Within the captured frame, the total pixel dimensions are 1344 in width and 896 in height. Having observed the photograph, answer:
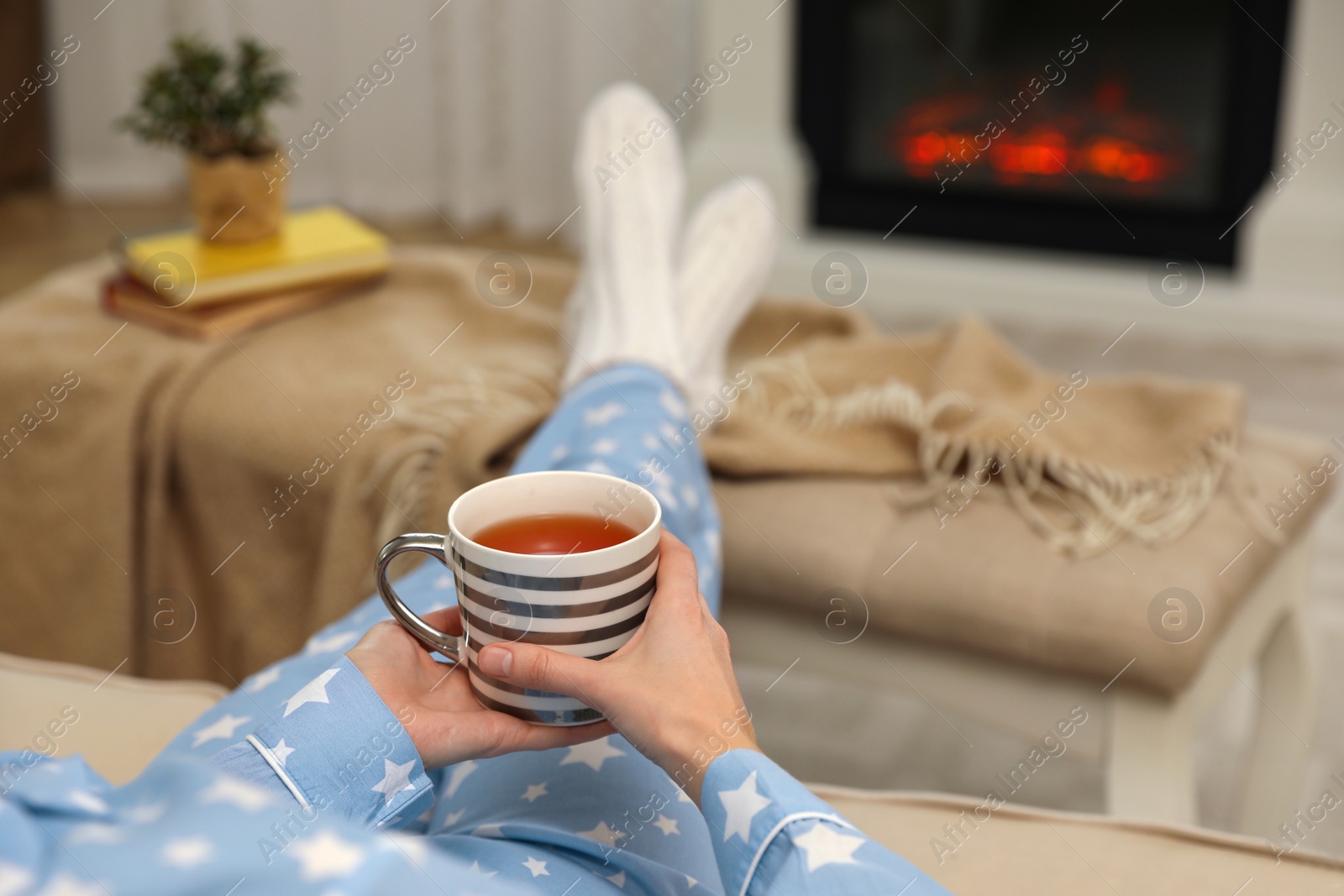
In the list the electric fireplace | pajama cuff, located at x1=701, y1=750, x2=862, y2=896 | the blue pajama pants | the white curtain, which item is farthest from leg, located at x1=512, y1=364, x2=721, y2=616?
the white curtain

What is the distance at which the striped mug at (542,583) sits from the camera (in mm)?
Result: 496

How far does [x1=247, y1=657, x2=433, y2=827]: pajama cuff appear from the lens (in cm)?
50

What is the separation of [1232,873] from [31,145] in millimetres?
3294

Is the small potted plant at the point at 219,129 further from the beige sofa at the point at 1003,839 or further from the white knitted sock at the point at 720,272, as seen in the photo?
the beige sofa at the point at 1003,839

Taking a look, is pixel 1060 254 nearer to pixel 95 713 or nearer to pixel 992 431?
pixel 992 431

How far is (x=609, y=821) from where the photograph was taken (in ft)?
1.88

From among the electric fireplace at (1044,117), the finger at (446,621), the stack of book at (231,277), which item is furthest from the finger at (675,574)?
the electric fireplace at (1044,117)

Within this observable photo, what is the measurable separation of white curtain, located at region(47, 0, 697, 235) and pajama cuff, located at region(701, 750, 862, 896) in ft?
7.55

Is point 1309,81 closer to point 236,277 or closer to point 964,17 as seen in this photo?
point 964,17

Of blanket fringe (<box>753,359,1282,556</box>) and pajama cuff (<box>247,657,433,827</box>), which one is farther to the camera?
blanket fringe (<box>753,359,1282,556</box>)

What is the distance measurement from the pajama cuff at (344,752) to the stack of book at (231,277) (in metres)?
0.69

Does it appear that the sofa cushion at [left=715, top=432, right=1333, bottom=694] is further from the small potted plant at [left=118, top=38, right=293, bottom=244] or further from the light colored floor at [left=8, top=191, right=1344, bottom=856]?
the small potted plant at [left=118, top=38, right=293, bottom=244]

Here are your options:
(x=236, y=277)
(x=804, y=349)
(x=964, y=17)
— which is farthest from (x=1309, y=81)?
(x=236, y=277)

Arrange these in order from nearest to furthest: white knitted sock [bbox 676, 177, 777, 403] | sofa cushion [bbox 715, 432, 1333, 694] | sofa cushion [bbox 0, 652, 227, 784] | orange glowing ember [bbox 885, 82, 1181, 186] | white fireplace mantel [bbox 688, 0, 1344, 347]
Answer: sofa cushion [bbox 0, 652, 227, 784]
sofa cushion [bbox 715, 432, 1333, 694]
white knitted sock [bbox 676, 177, 777, 403]
white fireplace mantel [bbox 688, 0, 1344, 347]
orange glowing ember [bbox 885, 82, 1181, 186]
